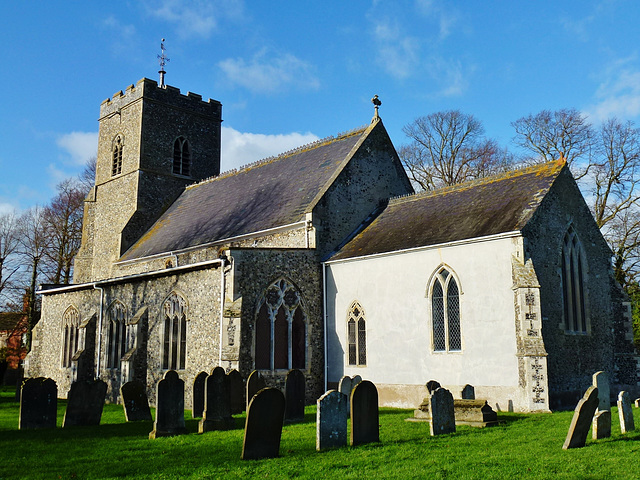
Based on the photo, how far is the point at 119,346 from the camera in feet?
75.0

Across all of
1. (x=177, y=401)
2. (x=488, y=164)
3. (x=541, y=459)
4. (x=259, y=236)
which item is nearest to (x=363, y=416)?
(x=541, y=459)

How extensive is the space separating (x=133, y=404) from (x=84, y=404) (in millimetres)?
1450

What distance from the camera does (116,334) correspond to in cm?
2333

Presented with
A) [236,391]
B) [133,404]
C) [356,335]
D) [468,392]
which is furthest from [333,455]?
[356,335]

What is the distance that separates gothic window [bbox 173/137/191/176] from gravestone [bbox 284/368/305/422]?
860 inches

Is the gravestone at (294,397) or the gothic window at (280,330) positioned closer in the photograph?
the gravestone at (294,397)

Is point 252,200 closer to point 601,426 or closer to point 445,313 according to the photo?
point 445,313

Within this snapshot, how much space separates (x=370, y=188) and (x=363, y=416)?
1366 centimetres

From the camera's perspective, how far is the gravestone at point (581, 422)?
31.5ft

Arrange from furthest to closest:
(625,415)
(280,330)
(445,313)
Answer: (280,330) < (445,313) < (625,415)

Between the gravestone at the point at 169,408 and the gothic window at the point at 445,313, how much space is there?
801 centimetres

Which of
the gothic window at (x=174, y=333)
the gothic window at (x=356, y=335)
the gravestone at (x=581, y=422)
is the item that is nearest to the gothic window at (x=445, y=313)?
the gothic window at (x=356, y=335)

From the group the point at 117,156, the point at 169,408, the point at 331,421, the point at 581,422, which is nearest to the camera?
the point at 581,422

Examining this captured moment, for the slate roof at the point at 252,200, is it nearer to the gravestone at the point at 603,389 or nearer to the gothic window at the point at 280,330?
the gothic window at the point at 280,330
